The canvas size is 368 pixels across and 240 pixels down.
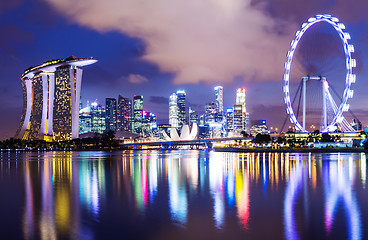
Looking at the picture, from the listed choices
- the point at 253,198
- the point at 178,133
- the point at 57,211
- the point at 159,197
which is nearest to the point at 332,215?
the point at 253,198

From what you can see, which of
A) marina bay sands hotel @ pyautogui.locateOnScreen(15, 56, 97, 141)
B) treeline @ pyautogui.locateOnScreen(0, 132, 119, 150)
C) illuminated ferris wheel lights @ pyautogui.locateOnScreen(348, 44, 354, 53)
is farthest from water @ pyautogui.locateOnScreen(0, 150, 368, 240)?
treeline @ pyautogui.locateOnScreen(0, 132, 119, 150)

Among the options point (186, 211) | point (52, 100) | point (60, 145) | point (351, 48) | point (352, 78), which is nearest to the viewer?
point (186, 211)

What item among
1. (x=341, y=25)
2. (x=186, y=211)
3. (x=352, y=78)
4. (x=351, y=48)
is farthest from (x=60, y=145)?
(x=186, y=211)

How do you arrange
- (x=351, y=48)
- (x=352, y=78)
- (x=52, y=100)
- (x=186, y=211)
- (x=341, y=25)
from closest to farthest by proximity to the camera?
(x=186, y=211) → (x=341, y=25) → (x=351, y=48) → (x=352, y=78) → (x=52, y=100)

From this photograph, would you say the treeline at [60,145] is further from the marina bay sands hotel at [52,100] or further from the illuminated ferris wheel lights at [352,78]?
the illuminated ferris wheel lights at [352,78]

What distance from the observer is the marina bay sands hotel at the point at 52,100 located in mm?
142250

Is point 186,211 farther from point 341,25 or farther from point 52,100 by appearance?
point 52,100

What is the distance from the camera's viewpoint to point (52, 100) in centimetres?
15462

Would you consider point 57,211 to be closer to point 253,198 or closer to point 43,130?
point 253,198

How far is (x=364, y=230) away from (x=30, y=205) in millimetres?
12406

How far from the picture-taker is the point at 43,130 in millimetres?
157250

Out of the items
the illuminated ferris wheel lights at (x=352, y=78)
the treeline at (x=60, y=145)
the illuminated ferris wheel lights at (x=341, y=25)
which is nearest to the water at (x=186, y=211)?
the illuminated ferris wheel lights at (x=341, y=25)

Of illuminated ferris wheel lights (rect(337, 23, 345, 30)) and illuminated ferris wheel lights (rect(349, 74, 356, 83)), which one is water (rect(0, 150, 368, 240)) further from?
illuminated ferris wheel lights (rect(349, 74, 356, 83))

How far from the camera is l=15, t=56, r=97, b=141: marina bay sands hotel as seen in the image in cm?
14225
